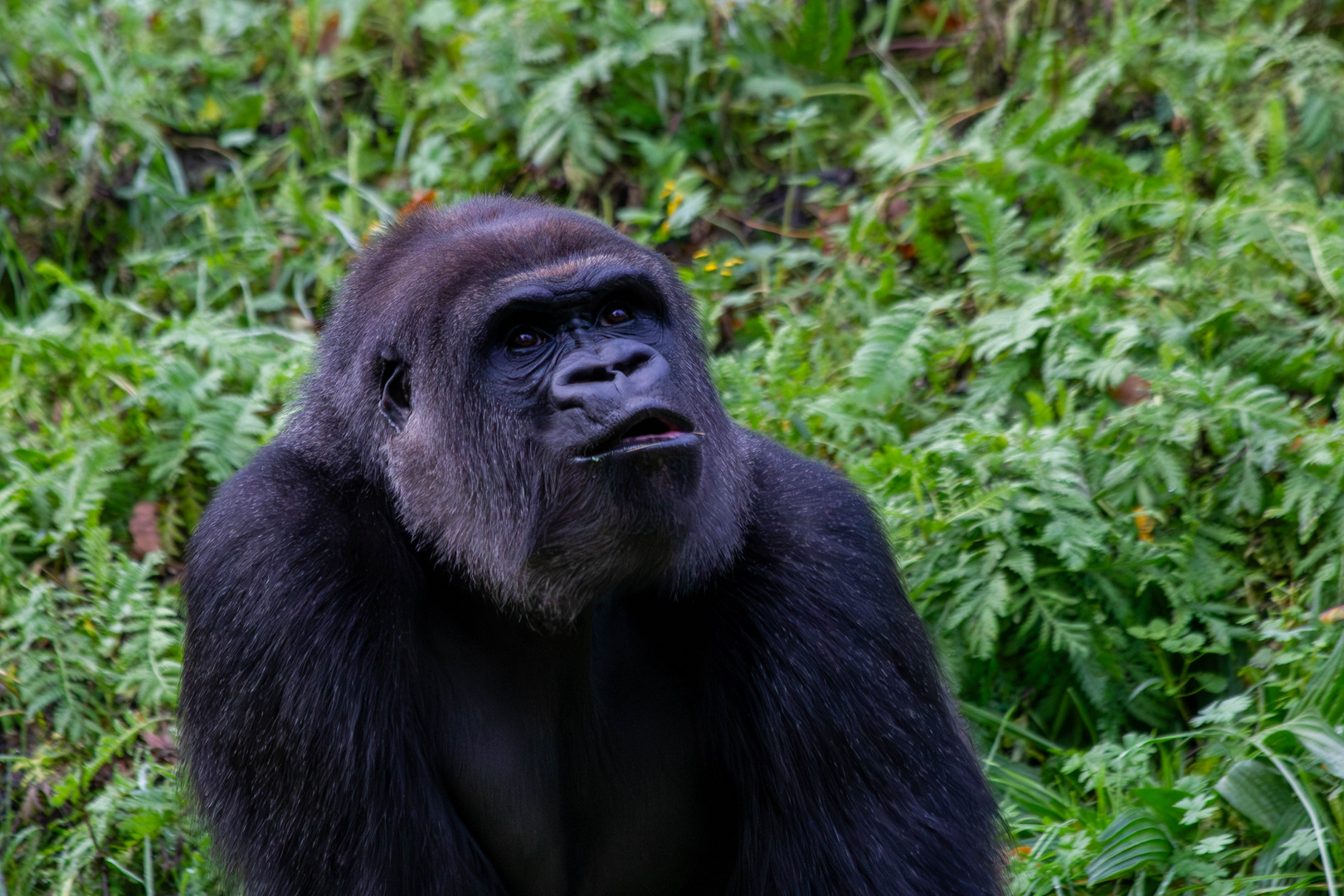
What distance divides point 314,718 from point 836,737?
1249 mm

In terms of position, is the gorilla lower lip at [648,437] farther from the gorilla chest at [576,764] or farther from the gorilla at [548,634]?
the gorilla chest at [576,764]

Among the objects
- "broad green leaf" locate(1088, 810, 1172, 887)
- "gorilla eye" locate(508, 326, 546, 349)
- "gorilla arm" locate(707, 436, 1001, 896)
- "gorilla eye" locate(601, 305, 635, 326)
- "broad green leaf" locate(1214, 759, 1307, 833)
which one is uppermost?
"gorilla eye" locate(601, 305, 635, 326)

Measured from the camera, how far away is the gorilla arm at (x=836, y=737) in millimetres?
3367

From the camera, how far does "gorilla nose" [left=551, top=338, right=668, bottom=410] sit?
9.99 feet

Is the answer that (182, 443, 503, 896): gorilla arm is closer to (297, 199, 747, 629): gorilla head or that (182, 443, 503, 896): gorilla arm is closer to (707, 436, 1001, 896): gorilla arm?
(297, 199, 747, 629): gorilla head

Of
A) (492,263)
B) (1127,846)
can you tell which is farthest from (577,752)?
(1127,846)

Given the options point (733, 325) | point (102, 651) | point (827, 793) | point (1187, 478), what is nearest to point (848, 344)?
point (733, 325)

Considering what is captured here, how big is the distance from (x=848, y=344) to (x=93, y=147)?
397 centimetres

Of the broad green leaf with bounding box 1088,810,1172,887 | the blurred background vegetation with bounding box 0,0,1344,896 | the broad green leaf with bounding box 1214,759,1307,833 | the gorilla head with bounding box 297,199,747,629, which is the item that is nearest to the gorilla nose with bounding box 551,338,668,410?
the gorilla head with bounding box 297,199,747,629

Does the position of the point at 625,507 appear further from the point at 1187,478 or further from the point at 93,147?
the point at 93,147

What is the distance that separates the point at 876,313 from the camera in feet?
19.1

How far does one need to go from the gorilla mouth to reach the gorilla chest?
64 centimetres

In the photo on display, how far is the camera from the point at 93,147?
6.90m

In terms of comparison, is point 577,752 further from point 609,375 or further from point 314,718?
point 609,375
